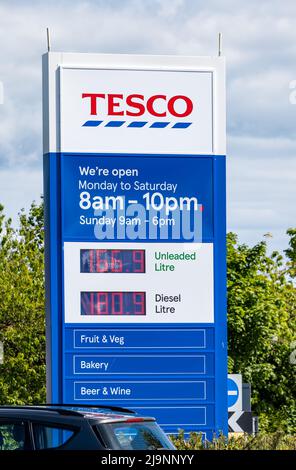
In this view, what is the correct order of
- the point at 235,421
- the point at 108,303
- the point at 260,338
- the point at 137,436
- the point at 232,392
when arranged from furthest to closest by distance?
the point at 260,338, the point at 232,392, the point at 235,421, the point at 108,303, the point at 137,436

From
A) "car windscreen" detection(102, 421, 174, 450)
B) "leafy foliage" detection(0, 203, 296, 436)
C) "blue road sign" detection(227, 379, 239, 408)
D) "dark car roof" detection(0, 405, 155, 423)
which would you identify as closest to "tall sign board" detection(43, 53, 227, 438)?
"blue road sign" detection(227, 379, 239, 408)

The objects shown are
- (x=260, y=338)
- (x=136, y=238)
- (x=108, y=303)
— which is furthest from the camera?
(x=260, y=338)

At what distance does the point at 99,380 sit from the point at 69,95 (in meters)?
4.56

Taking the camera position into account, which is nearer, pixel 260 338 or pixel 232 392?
pixel 232 392

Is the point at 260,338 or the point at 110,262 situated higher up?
the point at 110,262

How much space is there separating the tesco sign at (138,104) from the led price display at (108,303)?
9.51 feet

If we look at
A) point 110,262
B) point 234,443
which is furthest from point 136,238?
point 234,443

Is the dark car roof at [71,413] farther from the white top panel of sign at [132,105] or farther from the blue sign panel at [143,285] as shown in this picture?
the white top panel of sign at [132,105]

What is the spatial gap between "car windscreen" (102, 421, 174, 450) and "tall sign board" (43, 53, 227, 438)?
651cm

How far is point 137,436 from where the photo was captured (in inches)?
447

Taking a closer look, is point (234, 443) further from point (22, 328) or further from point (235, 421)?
point (22, 328)

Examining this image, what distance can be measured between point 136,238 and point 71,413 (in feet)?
23.4

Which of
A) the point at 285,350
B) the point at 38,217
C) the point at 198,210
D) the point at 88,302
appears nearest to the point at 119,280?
the point at 88,302

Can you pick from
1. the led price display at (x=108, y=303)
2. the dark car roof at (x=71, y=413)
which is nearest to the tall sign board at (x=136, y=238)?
the led price display at (x=108, y=303)
